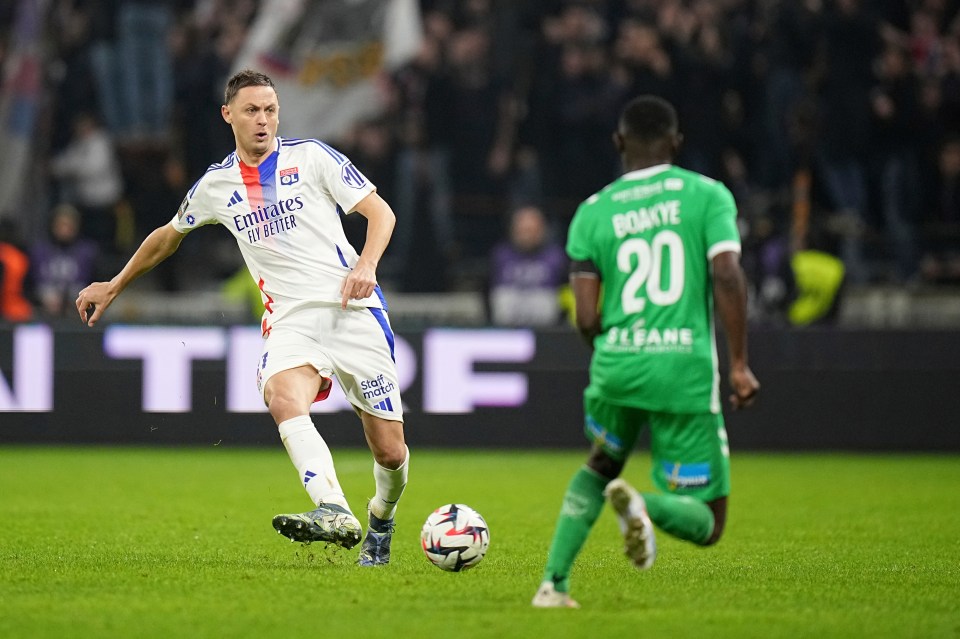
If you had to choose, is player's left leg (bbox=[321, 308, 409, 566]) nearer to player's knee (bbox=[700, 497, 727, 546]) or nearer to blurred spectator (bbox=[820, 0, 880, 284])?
player's knee (bbox=[700, 497, 727, 546])

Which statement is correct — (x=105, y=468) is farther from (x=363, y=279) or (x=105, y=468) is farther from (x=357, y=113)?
(x=363, y=279)

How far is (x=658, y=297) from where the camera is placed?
5500mm

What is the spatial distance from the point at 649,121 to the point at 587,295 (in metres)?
0.67

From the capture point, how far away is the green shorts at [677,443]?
18.0 ft

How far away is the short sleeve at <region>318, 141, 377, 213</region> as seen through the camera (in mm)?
7031

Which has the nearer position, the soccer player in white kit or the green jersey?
the green jersey

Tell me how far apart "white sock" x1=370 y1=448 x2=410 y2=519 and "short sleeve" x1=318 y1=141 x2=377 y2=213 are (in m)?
1.21

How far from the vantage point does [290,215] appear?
7047 millimetres

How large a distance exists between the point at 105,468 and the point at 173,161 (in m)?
5.09

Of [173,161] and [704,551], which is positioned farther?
[173,161]

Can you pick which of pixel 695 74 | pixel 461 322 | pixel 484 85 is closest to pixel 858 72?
pixel 695 74

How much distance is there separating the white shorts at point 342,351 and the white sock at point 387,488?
0.87ft

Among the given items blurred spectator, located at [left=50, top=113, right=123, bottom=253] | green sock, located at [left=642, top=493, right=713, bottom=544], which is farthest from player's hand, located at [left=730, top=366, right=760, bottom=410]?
blurred spectator, located at [left=50, top=113, right=123, bottom=253]

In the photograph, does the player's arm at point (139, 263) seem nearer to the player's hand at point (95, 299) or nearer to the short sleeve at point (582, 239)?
the player's hand at point (95, 299)
